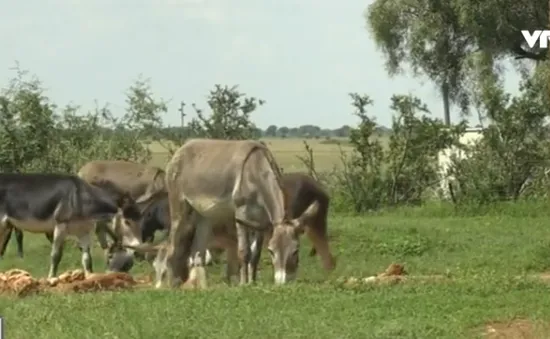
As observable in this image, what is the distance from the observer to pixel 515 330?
8.77 metres

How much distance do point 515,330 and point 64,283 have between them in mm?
5334

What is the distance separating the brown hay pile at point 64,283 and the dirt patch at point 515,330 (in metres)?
4.61

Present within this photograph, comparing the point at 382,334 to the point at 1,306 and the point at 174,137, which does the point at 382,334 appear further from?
the point at 174,137

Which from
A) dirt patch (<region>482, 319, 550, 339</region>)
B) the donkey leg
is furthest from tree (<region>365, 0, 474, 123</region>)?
dirt patch (<region>482, 319, 550, 339</region>)

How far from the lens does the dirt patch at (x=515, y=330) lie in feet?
28.1

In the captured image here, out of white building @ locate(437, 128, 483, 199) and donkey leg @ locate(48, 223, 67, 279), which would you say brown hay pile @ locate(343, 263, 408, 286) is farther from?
white building @ locate(437, 128, 483, 199)

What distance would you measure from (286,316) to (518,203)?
1556 cm

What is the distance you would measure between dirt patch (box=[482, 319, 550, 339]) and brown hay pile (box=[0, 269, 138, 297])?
461 centimetres

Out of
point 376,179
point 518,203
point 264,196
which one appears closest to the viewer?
point 264,196

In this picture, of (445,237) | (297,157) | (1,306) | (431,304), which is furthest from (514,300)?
(297,157)

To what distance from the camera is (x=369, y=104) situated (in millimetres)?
25266

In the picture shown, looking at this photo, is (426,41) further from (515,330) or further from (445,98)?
(515,330)

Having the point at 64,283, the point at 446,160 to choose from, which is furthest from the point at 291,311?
the point at 446,160

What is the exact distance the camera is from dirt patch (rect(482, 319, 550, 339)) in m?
8.57
